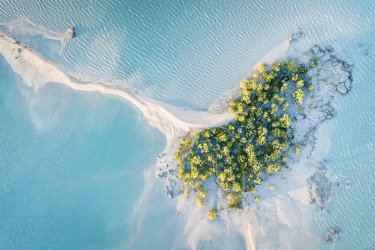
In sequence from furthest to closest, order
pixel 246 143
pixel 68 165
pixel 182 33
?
1. pixel 182 33
2. pixel 68 165
3. pixel 246 143

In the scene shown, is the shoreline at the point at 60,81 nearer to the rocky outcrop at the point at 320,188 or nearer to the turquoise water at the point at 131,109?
the turquoise water at the point at 131,109

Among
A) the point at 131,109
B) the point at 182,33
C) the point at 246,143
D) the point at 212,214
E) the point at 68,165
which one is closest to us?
the point at 212,214

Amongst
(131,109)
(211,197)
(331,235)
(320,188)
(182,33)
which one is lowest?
(331,235)

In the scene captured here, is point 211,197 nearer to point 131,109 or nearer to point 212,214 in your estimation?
point 212,214

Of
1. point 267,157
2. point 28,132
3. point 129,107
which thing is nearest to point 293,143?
point 267,157

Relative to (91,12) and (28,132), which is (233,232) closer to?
(28,132)

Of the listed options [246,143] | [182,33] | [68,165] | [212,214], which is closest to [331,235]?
[212,214]

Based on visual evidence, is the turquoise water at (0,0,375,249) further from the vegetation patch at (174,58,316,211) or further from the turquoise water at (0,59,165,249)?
the vegetation patch at (174,58,316,211)
